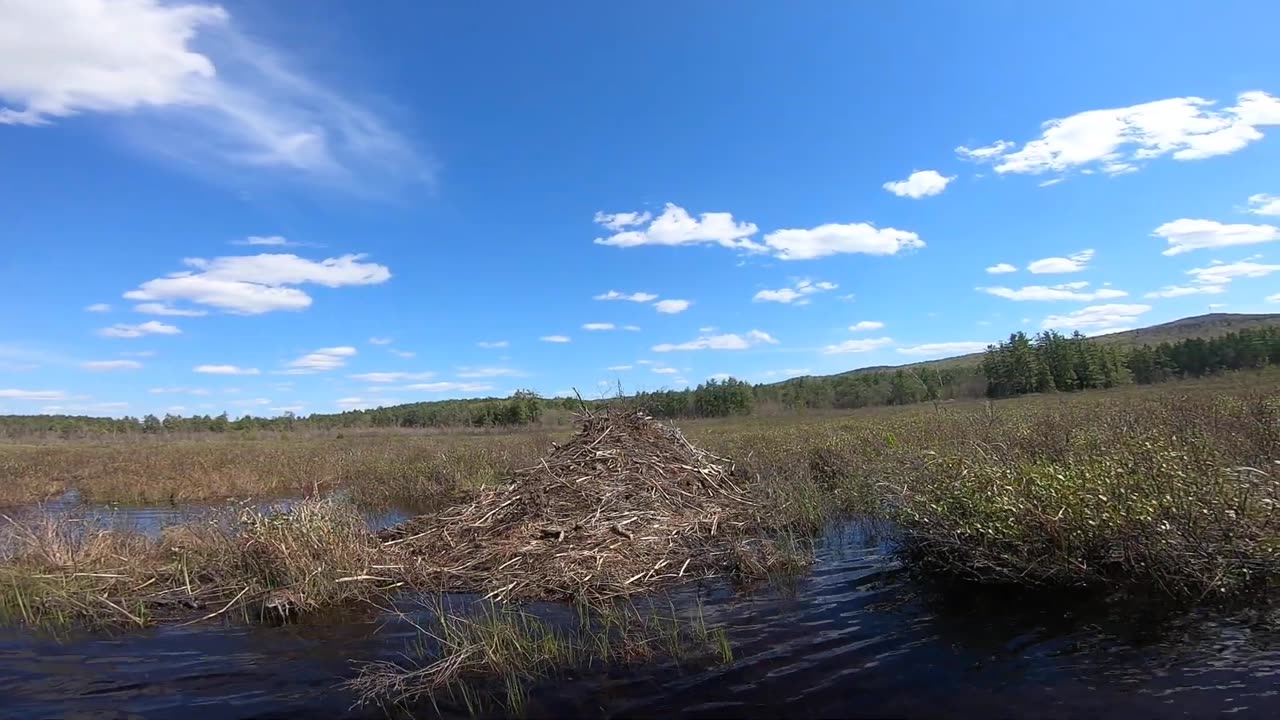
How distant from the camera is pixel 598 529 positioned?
10430mm

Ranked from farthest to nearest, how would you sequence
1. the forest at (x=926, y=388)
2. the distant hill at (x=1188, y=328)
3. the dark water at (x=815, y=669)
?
the distant hill at (x=1188, y=328) < the forest at (x=926, y=388) < the dark water at (x=815, y=669)

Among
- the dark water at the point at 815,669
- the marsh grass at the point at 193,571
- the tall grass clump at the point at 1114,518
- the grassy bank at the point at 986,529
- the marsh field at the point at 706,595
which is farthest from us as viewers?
the marsh grass at the point at 193,571

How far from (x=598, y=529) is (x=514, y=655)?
3.95 metres

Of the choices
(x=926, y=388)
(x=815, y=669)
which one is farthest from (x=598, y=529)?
(x=926, y=388)

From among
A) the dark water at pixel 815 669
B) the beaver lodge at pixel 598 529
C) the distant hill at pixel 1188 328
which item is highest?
the distant hill at pixel 1188 328

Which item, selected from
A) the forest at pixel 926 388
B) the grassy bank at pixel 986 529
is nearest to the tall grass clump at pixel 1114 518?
the grassy bank at pixel 986 529

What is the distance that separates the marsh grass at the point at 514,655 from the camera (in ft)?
19.9

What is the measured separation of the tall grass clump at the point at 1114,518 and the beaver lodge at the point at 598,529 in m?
2.46

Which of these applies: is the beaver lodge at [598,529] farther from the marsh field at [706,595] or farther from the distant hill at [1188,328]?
the distant hill at [1188,328]

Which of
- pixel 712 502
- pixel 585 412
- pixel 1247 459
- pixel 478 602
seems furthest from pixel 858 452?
pixel 478 602

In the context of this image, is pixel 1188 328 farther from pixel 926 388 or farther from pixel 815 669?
pixel 815 669

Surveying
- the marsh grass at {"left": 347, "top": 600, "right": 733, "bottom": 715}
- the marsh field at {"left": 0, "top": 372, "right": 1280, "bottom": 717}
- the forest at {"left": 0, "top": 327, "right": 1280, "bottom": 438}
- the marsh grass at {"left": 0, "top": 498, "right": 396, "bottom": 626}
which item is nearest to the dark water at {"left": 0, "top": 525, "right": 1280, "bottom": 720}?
the marsh field at {"left": 0, "top": 372, "right": 1280, "bottom": 717}

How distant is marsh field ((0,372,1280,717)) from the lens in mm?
6039

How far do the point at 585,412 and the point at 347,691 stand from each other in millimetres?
8849
